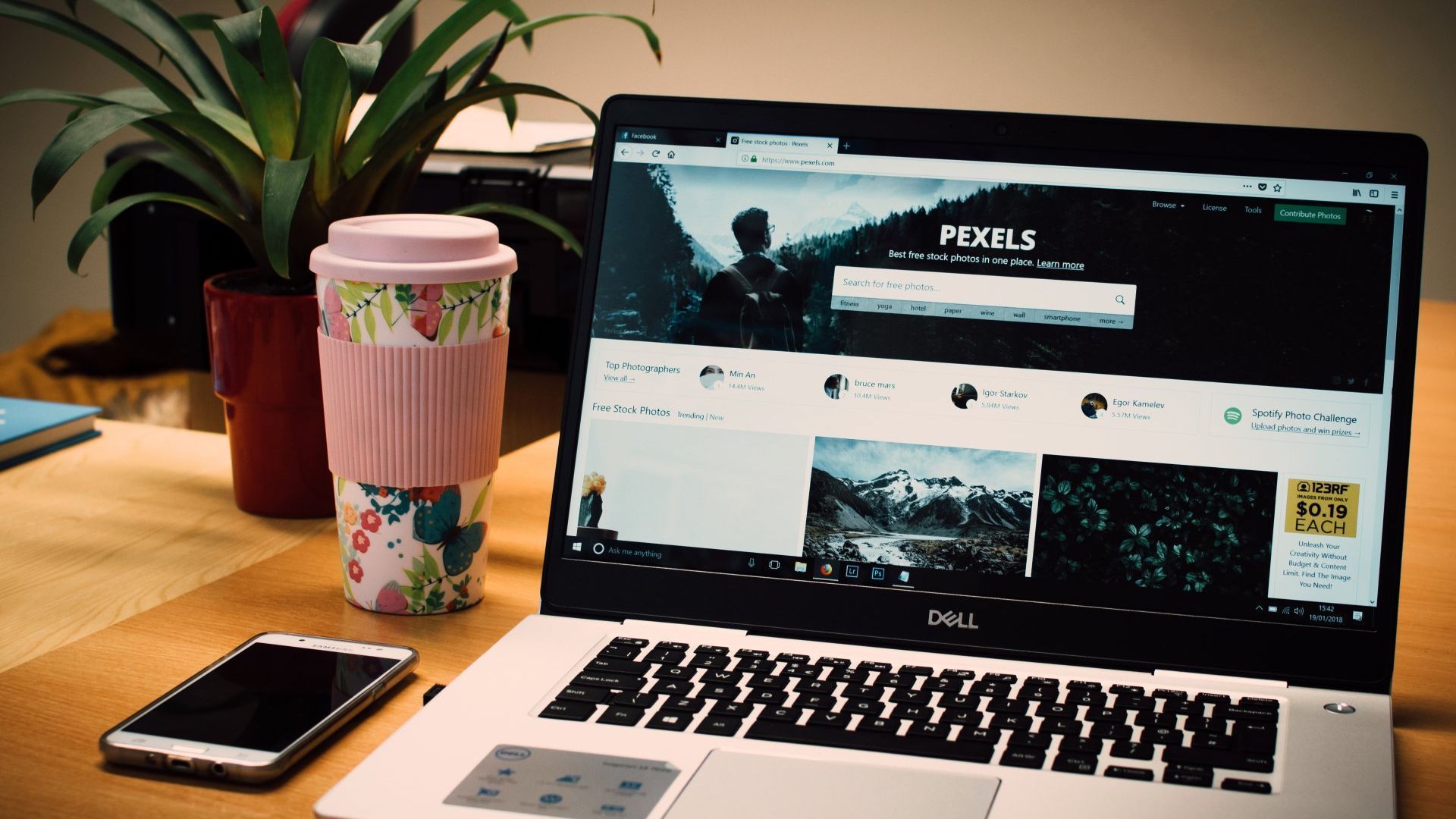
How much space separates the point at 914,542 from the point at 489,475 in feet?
0.89

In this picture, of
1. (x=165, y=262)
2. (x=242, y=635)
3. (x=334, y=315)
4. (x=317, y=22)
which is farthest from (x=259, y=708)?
(x=165, y=262)

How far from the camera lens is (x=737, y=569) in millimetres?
666

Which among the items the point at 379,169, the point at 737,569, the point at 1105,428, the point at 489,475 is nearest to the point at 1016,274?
the point at 1105,428

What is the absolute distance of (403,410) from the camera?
710 millimetres

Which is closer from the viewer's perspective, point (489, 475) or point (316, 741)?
point (316, 741)

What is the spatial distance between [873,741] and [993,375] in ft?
0.72

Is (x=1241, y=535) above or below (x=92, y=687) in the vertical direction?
above

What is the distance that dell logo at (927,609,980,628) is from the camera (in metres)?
0.64

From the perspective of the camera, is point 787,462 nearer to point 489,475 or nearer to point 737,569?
point 737,569

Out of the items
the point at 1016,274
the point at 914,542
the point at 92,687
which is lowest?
the point at 92,687

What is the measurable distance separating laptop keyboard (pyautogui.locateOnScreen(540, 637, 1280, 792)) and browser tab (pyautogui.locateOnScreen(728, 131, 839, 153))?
11.1 inches

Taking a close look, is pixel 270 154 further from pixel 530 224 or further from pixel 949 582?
pixel 530 224

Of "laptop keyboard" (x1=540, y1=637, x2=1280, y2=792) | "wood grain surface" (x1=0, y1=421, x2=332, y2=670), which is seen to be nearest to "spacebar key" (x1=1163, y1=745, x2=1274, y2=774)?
"laptop keyboard" (x1=540, y1=637, x2=1280, y2=792)

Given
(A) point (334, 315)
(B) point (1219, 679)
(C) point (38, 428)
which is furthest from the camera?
(C) point (38, 428)
